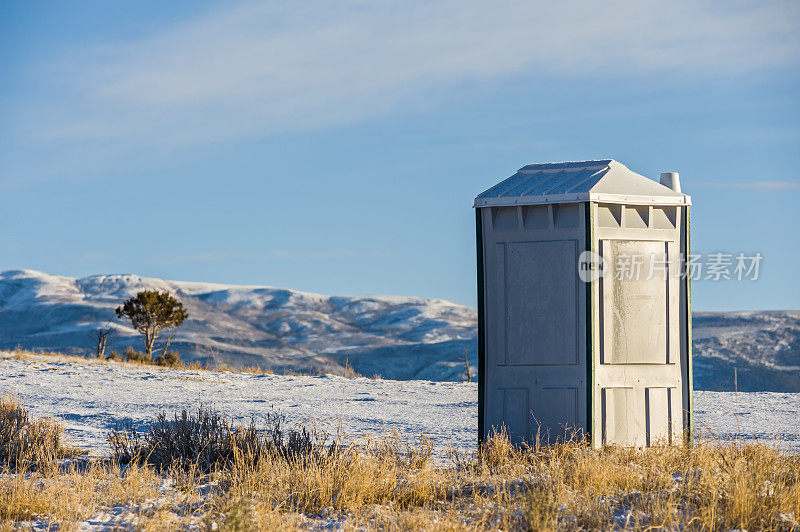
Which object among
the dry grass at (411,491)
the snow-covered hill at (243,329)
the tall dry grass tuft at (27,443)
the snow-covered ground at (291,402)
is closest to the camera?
the dry grass at (411,491)

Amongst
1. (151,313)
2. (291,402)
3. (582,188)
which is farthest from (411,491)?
(151,313)

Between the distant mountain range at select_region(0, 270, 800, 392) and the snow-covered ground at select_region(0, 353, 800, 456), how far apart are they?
22.3 meters

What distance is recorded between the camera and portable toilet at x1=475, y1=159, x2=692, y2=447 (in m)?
8.56

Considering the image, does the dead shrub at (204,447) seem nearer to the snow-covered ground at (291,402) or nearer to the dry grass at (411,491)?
the dry grass at (411,491)

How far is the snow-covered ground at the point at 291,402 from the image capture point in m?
12.1

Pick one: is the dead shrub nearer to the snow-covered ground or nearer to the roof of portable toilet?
the snow-covered ground

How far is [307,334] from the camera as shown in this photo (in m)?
69.9

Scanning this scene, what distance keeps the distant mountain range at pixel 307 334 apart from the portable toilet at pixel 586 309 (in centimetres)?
3322

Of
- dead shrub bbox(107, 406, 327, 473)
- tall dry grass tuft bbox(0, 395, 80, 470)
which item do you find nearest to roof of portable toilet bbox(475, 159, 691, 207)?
dead shrub bbox(107, 406, 327, 473)

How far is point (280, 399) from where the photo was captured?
15805mm

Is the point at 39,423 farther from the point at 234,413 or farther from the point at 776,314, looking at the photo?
the point at 776,314

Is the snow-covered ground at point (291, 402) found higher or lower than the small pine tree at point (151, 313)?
lower

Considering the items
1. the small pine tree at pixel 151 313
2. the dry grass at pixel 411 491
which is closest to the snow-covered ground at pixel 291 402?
the dry grass at pixel 411 491

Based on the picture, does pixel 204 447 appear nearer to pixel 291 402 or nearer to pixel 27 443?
pixel 27 443
